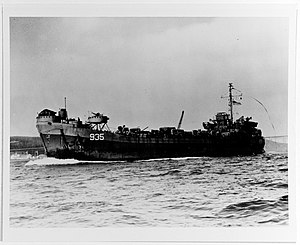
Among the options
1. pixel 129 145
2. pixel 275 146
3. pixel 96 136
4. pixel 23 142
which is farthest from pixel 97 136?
pixel 275 146

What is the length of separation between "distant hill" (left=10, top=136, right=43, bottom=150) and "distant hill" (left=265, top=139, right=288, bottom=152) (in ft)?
2.59

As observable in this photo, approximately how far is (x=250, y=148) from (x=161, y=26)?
1.73ft

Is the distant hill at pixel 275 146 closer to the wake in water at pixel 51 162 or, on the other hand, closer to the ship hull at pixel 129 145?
the ship hull at pixel 129 145

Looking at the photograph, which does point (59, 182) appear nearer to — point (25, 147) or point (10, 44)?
point (25, 147)

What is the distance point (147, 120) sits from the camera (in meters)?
1.88

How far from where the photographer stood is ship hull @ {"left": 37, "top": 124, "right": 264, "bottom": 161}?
6.15ft

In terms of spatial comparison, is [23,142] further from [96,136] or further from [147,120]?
[147,120]

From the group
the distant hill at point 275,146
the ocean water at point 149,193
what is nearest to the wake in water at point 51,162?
the ocean water at point 149,193

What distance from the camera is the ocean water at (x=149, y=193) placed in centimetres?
185

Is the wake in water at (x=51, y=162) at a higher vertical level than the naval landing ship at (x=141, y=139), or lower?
lower

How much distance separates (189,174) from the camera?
1.89m

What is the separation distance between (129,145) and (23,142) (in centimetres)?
36

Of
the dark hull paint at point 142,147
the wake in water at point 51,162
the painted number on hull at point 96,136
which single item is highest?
the painted number on hull at point 96,136

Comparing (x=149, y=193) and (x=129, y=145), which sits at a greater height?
(x=129, y=145)
